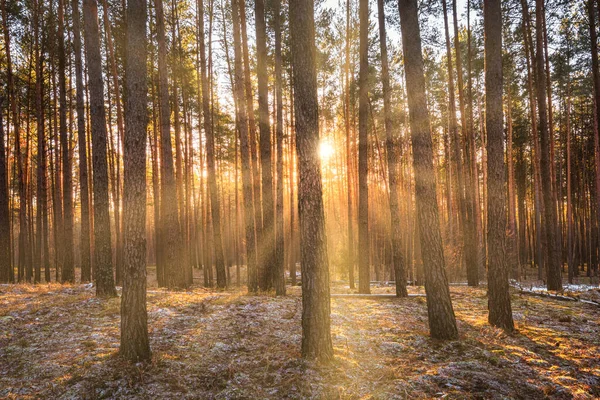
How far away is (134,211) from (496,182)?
703 cm

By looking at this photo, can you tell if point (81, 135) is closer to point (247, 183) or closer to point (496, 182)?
point (247, 183)

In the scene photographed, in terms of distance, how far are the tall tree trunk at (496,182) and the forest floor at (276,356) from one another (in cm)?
55

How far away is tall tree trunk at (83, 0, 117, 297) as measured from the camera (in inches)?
307

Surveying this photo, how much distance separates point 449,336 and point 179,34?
16.0 metres

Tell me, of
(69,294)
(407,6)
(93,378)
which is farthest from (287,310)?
(407,6)

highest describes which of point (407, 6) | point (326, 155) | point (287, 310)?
Answer: point (326, 155)

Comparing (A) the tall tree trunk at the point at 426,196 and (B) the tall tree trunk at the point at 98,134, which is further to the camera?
(B) the tall tree trunk at the point at 98,134

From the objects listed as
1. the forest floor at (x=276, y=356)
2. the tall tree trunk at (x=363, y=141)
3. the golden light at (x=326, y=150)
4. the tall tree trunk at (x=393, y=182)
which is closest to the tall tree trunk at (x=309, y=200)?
the forest floor at (x=276, y=356)

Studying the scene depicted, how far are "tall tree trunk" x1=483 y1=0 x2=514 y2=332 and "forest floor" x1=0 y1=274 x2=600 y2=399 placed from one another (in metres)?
0.55

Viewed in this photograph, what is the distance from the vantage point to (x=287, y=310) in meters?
7.99

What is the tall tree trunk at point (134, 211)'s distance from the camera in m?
4.62

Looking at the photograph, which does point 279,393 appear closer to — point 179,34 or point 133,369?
point 133,369

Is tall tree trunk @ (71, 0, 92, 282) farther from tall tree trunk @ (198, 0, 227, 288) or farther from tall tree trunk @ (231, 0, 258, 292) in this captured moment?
tall tree trunk @ (231, 0, 258, 292)

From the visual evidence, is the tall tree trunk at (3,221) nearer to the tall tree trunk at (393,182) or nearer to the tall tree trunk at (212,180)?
the tall tree trunk at (212,180)
